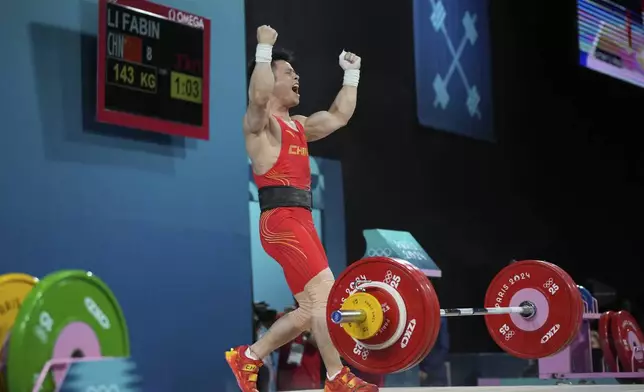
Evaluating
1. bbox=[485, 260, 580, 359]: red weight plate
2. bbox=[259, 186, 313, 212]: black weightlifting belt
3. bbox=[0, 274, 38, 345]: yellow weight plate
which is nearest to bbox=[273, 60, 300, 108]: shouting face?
bbox=[259, 186, 313, 212]: black weightlifting belt

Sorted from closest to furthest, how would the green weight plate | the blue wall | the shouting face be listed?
the green weight plate, the shouting face, the blue wall

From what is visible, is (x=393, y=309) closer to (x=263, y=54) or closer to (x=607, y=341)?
(x=263, y=54)

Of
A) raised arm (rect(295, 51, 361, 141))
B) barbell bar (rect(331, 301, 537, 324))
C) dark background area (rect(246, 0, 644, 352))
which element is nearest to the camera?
barbell bar (rect(331, 301, 537, 324))

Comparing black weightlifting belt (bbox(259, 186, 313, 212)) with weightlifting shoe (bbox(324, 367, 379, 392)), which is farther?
black weightlifting belt (bbox(259, 186, 313, 212))

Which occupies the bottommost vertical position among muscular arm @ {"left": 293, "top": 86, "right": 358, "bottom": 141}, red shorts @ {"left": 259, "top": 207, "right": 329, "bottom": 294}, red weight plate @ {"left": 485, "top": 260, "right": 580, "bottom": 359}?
red weight plate @ {"left": 485, "top": 260, "right": 580, "bottom": 359}

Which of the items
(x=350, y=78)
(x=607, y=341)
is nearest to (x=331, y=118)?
(x=350, y=78)

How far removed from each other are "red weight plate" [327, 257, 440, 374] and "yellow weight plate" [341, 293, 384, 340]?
5 cm

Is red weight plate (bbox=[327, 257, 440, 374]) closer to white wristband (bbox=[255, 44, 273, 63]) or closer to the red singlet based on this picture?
the red singlet

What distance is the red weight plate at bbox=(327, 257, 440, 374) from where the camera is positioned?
2.99m

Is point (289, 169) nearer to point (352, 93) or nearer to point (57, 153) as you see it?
point (352, 93)

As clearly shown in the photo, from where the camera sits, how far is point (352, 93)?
12.1 feet

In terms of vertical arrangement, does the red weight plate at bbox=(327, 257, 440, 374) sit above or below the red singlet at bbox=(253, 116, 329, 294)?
below

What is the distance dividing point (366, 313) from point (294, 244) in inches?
16.2

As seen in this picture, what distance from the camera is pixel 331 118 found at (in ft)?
12.0
